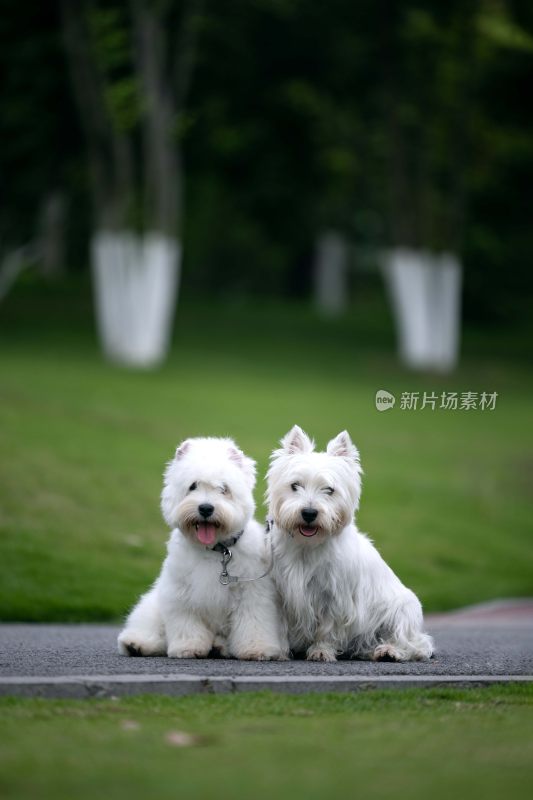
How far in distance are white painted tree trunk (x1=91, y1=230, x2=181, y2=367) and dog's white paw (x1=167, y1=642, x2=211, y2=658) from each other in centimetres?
2616

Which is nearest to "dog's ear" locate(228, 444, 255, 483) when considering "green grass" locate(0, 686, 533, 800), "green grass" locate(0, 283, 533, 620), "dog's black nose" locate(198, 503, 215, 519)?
"dog's black nose" locate(198, 503, 215, 519)

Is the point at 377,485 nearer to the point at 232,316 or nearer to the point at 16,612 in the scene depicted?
the point at 16,612

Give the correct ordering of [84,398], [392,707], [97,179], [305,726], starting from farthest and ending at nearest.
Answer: [97,179], [84,398], [392,707], [305,726]

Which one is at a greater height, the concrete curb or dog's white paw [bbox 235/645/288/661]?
dog's white paw [bbox 235/645/288/661]

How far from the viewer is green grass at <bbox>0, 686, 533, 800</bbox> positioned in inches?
236

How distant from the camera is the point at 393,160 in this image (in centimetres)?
4025

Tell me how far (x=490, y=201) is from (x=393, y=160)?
291 inches

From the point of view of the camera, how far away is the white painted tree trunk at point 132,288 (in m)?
35.6

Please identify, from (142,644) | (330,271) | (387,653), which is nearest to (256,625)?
(142,644)

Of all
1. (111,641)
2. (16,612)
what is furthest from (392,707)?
(16,612)

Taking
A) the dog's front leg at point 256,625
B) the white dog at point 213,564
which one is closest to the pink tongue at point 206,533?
the white dog at point 213,564

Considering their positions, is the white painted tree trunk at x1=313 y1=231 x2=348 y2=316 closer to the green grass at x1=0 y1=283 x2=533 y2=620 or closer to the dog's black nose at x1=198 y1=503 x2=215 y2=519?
the green grass at x1=0 y1=283 x2=533 y2=620

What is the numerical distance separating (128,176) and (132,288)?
2831 millimetres

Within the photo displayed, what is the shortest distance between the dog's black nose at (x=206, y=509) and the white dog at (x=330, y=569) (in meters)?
0.45
